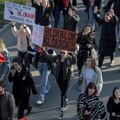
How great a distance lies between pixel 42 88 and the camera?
11766 mm

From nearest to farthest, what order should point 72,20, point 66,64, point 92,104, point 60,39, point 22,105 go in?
point 92,104, point 22,105, point 66,64, point 60,39, point 72,20

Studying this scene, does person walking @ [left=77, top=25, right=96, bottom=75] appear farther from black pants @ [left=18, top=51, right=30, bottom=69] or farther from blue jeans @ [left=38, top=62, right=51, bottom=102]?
black pants @ [left=18, top=51, right=30, bottom=69]

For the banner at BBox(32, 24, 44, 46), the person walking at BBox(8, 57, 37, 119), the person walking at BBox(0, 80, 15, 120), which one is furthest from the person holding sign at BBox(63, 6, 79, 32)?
the person walking at BBox(0, 80, 15, 120)

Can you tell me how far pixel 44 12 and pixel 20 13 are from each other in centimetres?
181

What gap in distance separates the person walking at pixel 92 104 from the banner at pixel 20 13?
3373 millimetres

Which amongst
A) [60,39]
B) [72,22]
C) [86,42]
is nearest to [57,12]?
[72,22]

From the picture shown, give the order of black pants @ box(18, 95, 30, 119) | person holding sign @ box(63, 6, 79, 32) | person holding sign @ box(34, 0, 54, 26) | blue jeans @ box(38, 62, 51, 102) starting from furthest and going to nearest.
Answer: person holding sign @ box(34, 0, 54, 26)
person holding sign @ box(63, 6, 79, 32)
blue jeans @ box(38, 62, 51, 102)
black pants @ box(18, 95, 30, 119)

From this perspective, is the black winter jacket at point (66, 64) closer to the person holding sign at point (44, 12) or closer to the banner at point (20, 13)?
the banner at point (20, 13)

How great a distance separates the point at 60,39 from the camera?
36.6 feet

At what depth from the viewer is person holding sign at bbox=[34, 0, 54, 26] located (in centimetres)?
1421

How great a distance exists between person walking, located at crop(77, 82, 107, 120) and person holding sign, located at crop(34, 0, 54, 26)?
5047 millimetres

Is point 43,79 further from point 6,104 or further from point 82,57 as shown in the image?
point 6,104

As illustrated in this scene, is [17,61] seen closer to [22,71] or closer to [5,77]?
[22,71]

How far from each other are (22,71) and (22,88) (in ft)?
1.19
